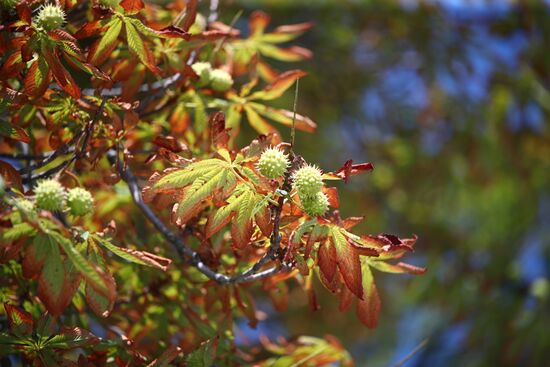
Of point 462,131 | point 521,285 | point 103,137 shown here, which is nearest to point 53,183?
point 103,137

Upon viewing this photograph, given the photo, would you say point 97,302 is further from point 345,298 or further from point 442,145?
point 442,145

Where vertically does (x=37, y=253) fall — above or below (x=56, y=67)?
below

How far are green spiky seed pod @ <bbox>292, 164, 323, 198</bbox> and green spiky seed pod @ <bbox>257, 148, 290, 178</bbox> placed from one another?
0.08 ft

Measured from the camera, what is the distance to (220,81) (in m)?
1.23

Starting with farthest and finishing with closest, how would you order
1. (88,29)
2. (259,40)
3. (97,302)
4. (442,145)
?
(442,145) → (259,40) → (88,29) → (97,302)

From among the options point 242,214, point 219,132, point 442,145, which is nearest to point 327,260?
point 242,214

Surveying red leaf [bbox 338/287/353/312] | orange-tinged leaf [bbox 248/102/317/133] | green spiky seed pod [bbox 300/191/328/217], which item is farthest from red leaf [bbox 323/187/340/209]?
orange-tinged leaf [bbox 248/102/317/133]

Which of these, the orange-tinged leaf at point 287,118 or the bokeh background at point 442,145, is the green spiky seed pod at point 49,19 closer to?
the orange-tinged leaf at point 287,118

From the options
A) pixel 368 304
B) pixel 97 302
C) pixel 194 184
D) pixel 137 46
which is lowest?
pixel 368 304

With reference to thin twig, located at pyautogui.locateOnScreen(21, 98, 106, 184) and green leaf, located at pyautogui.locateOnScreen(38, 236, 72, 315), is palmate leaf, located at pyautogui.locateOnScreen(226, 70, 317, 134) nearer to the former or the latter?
thin twig, located at pyautogui.locateOnScreen(21, 98, 106, 184)

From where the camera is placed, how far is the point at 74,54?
95 cm

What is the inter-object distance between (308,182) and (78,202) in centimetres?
31

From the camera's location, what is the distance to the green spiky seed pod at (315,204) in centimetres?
91

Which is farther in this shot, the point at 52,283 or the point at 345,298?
the point at 345,298
